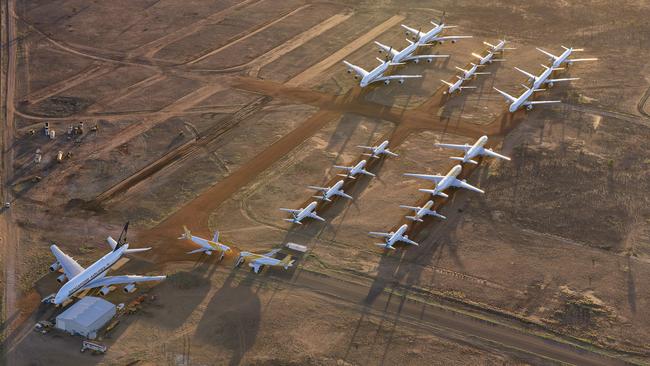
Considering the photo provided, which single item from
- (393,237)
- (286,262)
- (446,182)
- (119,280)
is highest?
(119,280)

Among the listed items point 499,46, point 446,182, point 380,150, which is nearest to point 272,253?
point 446,182

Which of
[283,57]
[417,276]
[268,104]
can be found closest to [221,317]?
[417,276]

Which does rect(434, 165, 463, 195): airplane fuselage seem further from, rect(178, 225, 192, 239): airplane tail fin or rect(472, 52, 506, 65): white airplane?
rect(472, 52, 506, 65): white airplane

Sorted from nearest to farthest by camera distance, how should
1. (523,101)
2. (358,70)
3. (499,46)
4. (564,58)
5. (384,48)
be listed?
(523,101) < (358,70) < (564,58) < (384,48) < (499,46)

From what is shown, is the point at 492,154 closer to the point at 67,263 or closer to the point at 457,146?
the point at 457,146

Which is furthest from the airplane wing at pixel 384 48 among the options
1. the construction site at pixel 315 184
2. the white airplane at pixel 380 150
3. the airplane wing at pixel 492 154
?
the airplane wing at pixel 492 154

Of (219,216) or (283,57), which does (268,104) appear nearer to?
(283,57)

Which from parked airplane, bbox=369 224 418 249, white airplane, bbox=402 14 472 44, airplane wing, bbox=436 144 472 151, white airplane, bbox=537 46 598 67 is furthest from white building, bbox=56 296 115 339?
white airplane, bbox=537 46 598 67

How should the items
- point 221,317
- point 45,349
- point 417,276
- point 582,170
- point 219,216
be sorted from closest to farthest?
point 45,349 → point 221,317 → point 417,276 → point 219,216 → point 582,170
